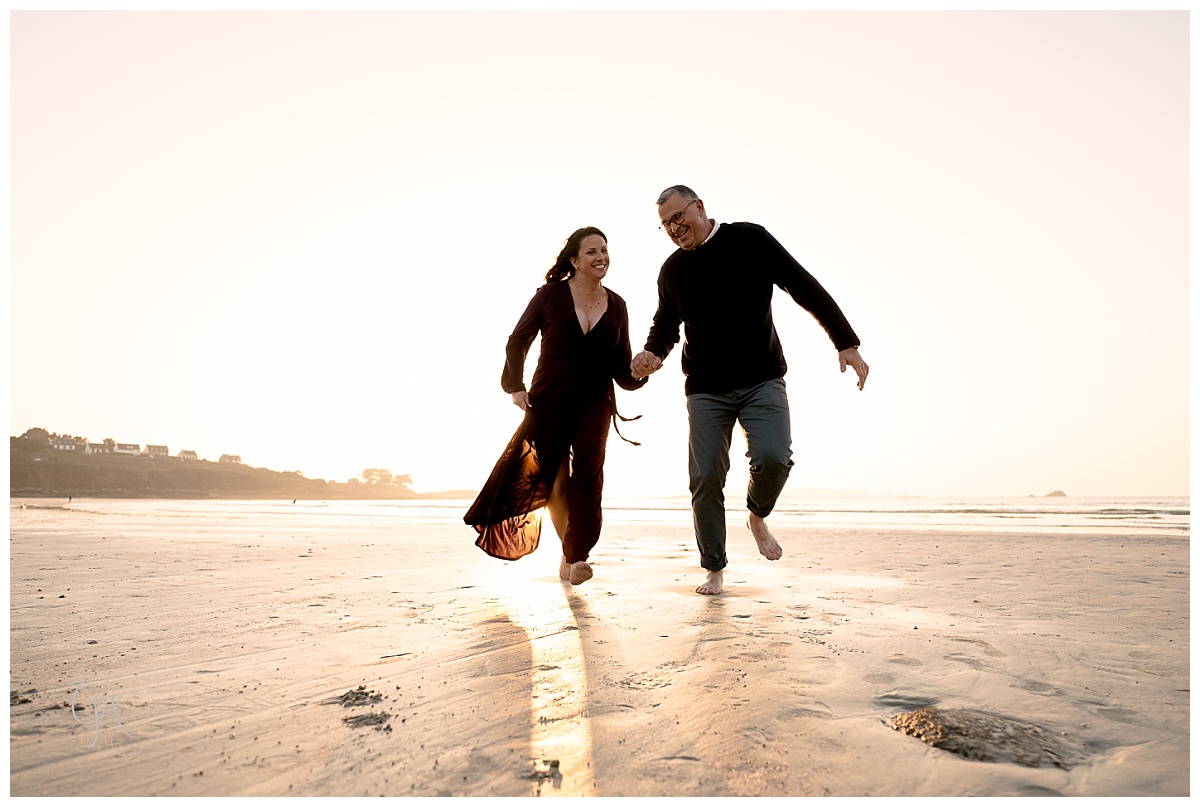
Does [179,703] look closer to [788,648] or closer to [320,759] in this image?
[320,759]

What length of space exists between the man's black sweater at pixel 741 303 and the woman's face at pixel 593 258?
638mm

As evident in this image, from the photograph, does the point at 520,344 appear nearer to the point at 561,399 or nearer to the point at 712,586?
the point at 561,399

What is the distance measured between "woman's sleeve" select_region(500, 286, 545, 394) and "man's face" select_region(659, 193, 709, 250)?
3.49 ft

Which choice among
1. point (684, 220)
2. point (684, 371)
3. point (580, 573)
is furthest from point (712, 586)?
point (684, 220)

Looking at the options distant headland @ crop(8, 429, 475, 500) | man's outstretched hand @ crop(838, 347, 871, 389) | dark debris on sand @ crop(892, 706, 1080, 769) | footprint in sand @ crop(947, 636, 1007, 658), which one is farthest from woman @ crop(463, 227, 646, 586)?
distant headland @ crop(8, 429, 475, 500)

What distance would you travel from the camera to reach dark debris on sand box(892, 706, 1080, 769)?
1614 mm

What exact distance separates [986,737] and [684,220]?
2.80 meters

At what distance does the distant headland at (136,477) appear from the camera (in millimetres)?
47344

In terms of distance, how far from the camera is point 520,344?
14.9 feet

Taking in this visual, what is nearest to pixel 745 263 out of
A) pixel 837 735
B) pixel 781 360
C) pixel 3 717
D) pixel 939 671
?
pixel 781 360

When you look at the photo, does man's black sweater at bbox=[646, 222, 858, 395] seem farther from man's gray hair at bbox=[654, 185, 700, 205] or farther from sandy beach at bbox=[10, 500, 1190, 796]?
sandy beach at bbox=[10, 500, 1190, 796]

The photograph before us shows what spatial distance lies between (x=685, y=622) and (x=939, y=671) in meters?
1.01

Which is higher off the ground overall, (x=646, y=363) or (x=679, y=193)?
(x=679, y=193)

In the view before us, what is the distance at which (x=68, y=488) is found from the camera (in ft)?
154
